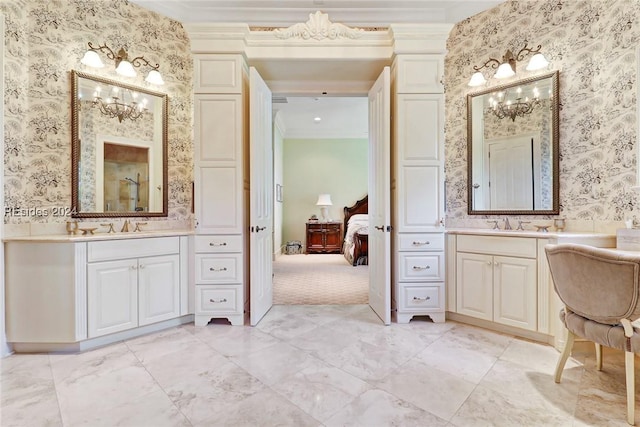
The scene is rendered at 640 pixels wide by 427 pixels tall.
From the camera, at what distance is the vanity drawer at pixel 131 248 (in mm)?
2367

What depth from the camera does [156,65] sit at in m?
3.06

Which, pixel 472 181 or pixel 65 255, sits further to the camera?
pixel 472 181

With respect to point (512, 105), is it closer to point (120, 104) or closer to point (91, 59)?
point (120, 104)

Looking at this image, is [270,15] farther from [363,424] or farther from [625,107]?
[363,424]

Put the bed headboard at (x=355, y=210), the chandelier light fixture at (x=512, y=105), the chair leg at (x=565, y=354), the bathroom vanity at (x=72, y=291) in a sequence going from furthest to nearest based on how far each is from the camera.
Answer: the bed headboard at (x=355, y=210) → the chandelier light fixture at (x=512, y=105) → the bathroom vanity at (x=72, y=291) → the chair leg at (x=565, y=354)

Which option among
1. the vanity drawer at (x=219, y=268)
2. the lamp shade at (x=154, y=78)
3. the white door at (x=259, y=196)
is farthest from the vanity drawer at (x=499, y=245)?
the lamp shade at (x=154, y=78)

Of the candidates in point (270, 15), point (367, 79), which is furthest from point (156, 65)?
point (367, 79)

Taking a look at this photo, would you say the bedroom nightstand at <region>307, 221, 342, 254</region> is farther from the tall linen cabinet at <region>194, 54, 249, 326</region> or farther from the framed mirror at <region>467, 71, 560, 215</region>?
the tall linen cabinet at <region>194, 54, 249, 326</region>

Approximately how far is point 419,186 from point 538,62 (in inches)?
58.4

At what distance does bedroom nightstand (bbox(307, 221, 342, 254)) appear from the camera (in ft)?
24.3

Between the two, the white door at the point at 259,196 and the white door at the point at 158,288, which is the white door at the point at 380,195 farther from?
the white door at the point at 158,288

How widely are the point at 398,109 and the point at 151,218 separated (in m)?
2.64

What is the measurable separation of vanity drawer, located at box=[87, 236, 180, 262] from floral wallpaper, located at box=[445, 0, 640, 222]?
3.51m

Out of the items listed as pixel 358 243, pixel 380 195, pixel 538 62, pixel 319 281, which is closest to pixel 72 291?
pixel 380 195
